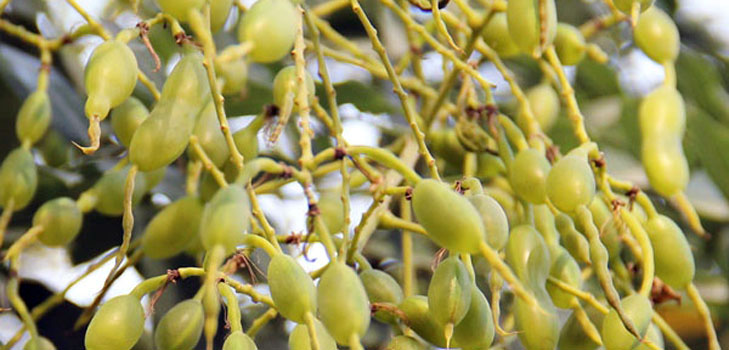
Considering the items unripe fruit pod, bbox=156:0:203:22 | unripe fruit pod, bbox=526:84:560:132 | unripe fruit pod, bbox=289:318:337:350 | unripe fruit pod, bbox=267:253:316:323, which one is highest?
unripe fruit pod, bbox=156:0:203:22

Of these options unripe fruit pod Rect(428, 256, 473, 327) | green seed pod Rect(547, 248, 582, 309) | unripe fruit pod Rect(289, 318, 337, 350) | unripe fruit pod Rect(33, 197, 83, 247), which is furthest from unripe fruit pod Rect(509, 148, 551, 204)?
unripe fruit pod Rect(33, 197, 83, 247)

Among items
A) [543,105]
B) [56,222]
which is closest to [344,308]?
[56,222]

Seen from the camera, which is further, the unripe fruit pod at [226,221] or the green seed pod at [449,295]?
the green seed pod at [449,295]

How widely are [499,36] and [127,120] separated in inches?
14.0

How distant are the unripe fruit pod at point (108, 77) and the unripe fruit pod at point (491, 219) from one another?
24 cm

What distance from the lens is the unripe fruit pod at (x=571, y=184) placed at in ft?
2.45

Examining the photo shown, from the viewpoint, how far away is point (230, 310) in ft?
2.24

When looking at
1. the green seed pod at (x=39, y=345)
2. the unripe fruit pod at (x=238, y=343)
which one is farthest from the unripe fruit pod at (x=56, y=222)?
the unripe fruit pod at (x=238, y=343)

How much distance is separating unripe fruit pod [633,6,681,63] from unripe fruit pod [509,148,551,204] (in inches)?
6.6

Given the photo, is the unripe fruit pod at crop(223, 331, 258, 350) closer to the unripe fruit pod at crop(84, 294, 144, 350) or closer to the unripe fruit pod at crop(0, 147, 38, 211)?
the unripe fruit pod at crop(84, 294, 144, 350)

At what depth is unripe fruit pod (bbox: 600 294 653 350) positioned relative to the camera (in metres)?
0.71

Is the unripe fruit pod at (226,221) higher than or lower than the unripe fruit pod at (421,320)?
higher

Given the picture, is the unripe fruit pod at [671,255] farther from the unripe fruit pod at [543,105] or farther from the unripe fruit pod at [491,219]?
the unripe fruit pod at [543,105]

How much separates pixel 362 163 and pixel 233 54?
0.23 meters
